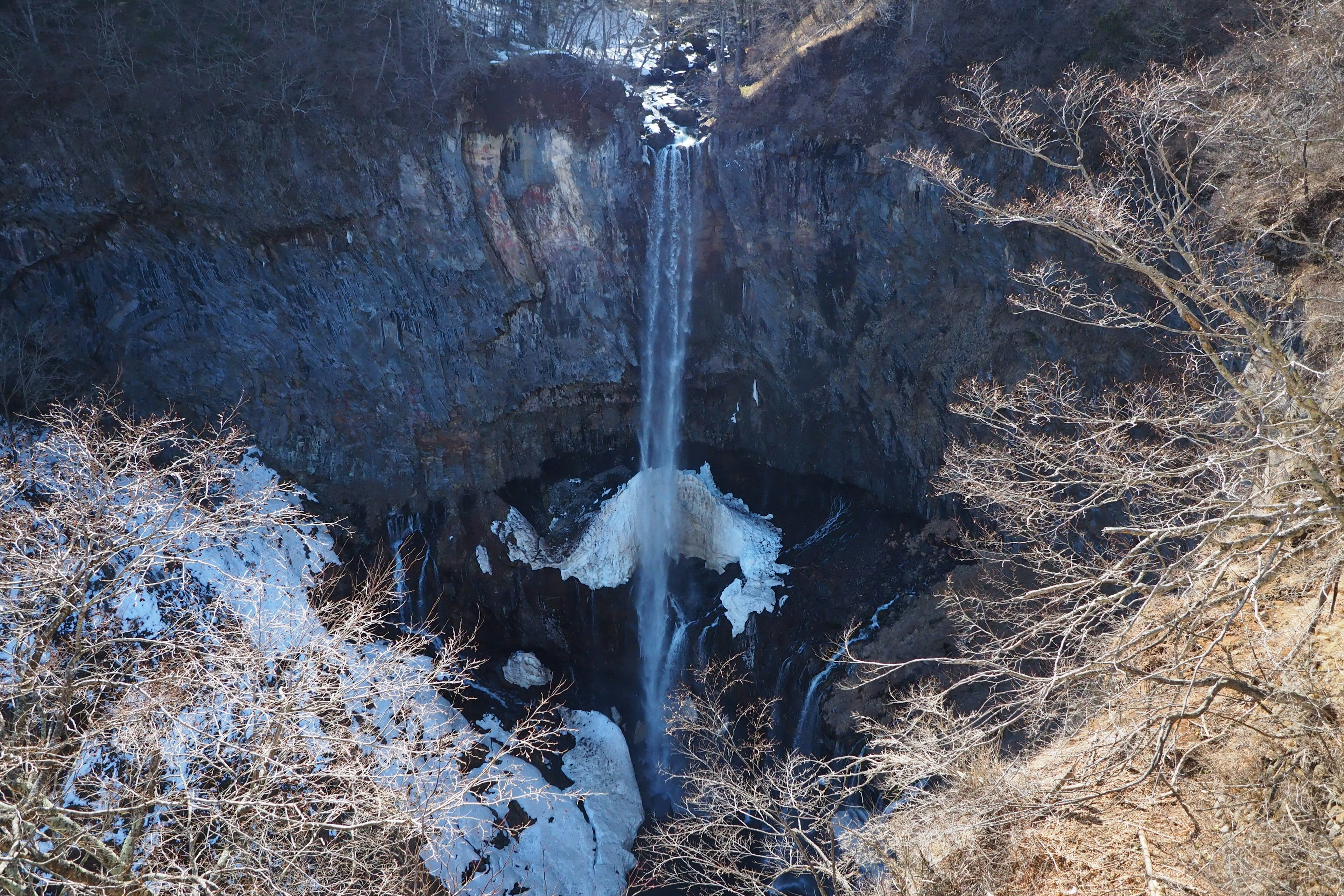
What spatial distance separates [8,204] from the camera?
16.4 meters

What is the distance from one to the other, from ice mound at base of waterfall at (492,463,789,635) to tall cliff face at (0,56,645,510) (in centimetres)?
203

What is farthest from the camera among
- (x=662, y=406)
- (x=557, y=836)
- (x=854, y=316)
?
(x=662, y=406)

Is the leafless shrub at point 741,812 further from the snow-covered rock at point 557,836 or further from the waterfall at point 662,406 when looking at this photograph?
the waterfall at point 662,406

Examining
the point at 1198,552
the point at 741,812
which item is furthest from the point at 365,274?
the point at 1198,552

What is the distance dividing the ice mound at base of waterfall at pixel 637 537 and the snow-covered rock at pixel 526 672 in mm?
1976

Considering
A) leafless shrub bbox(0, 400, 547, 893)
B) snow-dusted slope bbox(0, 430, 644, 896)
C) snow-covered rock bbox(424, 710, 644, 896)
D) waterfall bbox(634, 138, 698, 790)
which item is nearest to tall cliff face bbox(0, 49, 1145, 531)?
waterfall bbox(634, 138, 698, 790)

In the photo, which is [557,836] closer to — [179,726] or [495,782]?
[495,782]

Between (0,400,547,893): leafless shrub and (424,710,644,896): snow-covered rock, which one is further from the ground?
(0,400,547,893): leafless shrub

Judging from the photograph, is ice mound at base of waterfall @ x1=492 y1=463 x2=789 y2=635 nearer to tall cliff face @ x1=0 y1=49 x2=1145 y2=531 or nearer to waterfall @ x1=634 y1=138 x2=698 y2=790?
waterfall @ x1=634 y1=138 x2=698 y2=790

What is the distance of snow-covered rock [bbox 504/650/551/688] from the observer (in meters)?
17.9

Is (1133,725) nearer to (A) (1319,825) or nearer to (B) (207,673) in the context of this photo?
(A) (1319,825)

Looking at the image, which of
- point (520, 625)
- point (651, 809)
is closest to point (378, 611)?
point (520, 625)

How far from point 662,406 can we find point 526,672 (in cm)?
674

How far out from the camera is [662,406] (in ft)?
63.9
